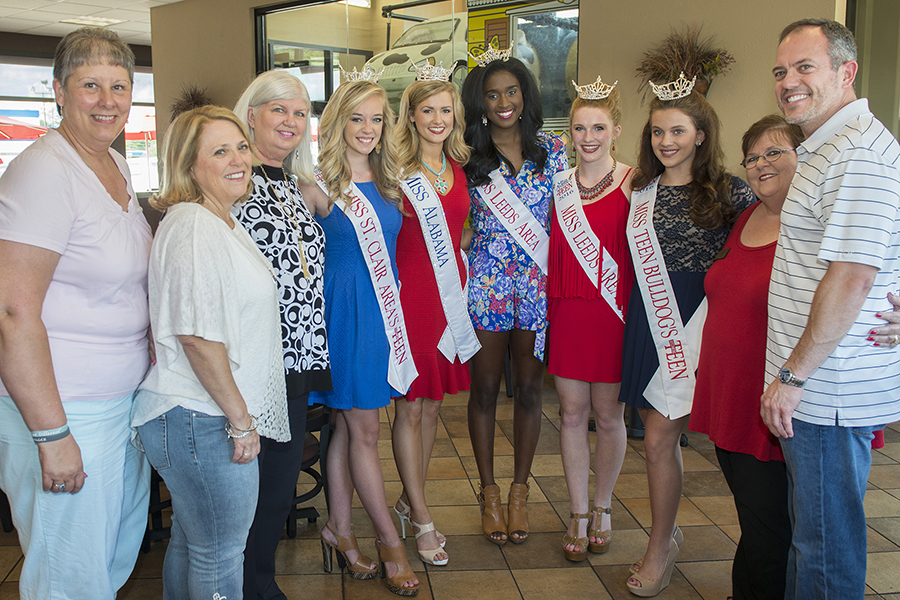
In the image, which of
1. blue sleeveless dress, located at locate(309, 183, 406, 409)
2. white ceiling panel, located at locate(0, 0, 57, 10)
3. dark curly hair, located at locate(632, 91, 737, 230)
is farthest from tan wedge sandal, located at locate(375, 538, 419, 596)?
white ceiling panel, located at locate(0, 0, 57, 10)

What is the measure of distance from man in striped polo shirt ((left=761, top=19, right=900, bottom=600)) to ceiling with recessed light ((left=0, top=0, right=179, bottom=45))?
7.12 metres

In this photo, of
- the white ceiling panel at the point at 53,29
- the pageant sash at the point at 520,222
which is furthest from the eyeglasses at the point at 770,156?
the white ceiling panel at the point at 53,29

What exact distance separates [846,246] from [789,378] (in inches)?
9.9

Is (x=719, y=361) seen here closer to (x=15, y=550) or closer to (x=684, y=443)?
(x=684, y=443)

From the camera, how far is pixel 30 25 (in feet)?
26.1

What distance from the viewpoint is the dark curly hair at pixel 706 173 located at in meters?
1.72

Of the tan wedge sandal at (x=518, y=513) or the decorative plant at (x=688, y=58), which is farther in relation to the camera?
the decorative plant at (x=688, y=58)

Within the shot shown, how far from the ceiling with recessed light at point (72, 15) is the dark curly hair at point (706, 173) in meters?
6.60

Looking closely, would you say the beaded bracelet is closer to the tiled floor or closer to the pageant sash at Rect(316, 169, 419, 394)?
the pageant sash at Rect(316, 169, 419, 394)

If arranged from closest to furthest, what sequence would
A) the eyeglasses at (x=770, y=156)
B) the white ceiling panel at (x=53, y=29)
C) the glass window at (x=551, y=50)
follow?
the eyeglasses at (x=770, y=156) → the glass window at (x=551, y=50) → the white ceiling panel at (x=53, y=29)

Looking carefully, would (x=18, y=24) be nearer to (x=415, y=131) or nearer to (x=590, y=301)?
(x=415, y=131)

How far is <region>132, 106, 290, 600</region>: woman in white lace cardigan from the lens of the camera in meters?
1.18

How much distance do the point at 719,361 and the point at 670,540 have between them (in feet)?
2.07

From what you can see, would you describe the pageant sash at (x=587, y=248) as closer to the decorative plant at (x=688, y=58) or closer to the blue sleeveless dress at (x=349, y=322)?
the blue sleeveless dress at (x=349, y=322)
